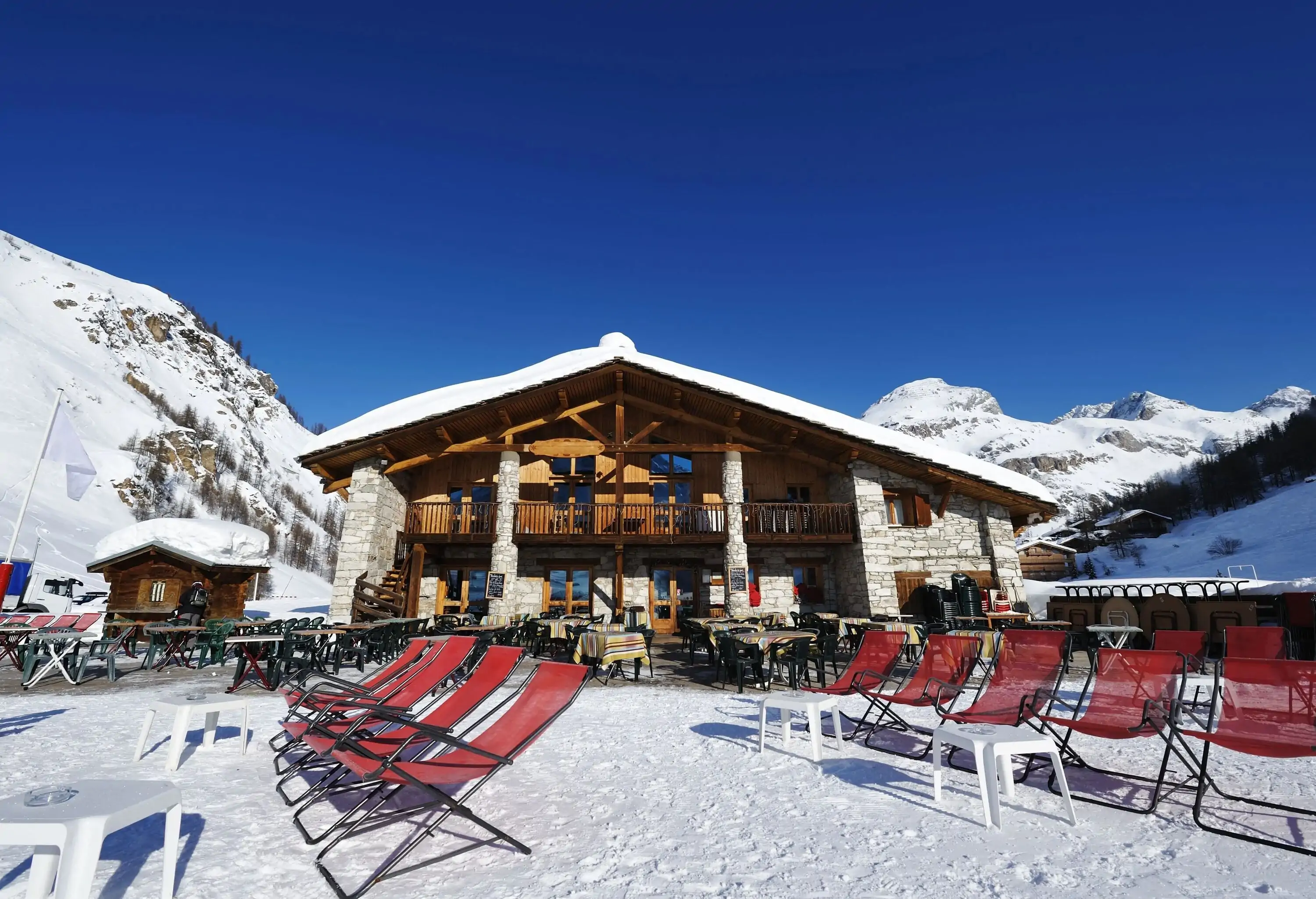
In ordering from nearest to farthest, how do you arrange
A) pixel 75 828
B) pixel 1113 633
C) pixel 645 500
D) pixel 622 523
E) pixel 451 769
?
pixel 75 828
pixel 451 769
pixel 1113 633
pixel 622 523
pixel 645 500

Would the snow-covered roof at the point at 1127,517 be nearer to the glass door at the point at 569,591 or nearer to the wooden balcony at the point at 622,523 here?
the wooden balcony at the point at 622,523

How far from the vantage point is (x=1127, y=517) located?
44594 mm

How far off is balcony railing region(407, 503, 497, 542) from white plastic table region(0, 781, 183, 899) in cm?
1205

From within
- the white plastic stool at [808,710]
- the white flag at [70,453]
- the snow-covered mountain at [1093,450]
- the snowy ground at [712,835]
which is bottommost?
the snowy ground at [712,835]

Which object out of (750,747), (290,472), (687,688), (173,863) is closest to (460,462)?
(687,688)

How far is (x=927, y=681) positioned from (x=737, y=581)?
9.17 meters

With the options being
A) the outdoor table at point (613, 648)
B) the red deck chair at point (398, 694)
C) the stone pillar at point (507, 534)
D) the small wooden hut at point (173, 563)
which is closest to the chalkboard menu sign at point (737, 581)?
the stone pillar at point (507, 534)

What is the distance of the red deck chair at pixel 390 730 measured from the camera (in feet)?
9.39

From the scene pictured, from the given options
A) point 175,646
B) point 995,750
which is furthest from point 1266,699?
point 175,646

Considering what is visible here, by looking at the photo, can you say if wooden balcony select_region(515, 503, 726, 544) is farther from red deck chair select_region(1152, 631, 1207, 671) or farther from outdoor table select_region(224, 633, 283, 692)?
red deck chair select_region(1152, 631, 1207, 671)

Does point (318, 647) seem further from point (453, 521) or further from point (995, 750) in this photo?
A: point (995, 750)

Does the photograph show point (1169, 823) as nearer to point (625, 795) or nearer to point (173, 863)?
point (625, 795)

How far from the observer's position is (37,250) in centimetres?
7056

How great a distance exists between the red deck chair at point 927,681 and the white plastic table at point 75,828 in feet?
13.7
